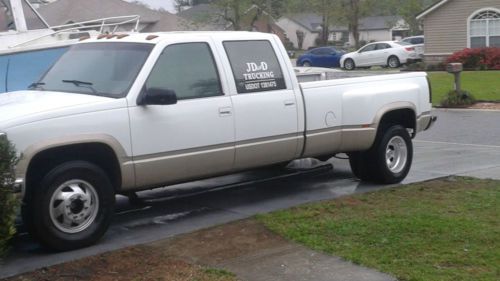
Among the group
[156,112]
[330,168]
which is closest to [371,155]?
[330,168]

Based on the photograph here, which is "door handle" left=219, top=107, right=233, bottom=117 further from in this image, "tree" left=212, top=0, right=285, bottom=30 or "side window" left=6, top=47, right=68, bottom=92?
"tree" left=212, top=0, right=285, bottom=30

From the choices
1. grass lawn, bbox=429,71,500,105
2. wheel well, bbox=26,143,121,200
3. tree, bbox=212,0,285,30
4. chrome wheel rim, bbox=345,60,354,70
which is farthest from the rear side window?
tree, bbox=212,0,285,30

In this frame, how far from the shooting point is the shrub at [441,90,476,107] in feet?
67.8

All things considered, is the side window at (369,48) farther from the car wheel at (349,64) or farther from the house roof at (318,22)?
the house roof at (318,22)

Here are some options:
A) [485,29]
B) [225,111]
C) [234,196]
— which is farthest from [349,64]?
[225,111]

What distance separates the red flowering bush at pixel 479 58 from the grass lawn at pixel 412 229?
88.3ft

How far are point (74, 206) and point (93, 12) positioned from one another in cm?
2525

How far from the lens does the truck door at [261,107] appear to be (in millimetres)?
8047

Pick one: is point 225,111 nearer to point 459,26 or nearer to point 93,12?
point 93,12

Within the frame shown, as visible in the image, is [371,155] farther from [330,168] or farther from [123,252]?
[123,252]

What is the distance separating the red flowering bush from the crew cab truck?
26.7 m

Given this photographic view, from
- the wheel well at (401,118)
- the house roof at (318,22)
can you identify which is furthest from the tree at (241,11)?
the wheel well at (401,118)

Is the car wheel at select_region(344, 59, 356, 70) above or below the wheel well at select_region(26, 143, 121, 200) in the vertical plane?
below

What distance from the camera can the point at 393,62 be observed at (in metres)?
42.7
